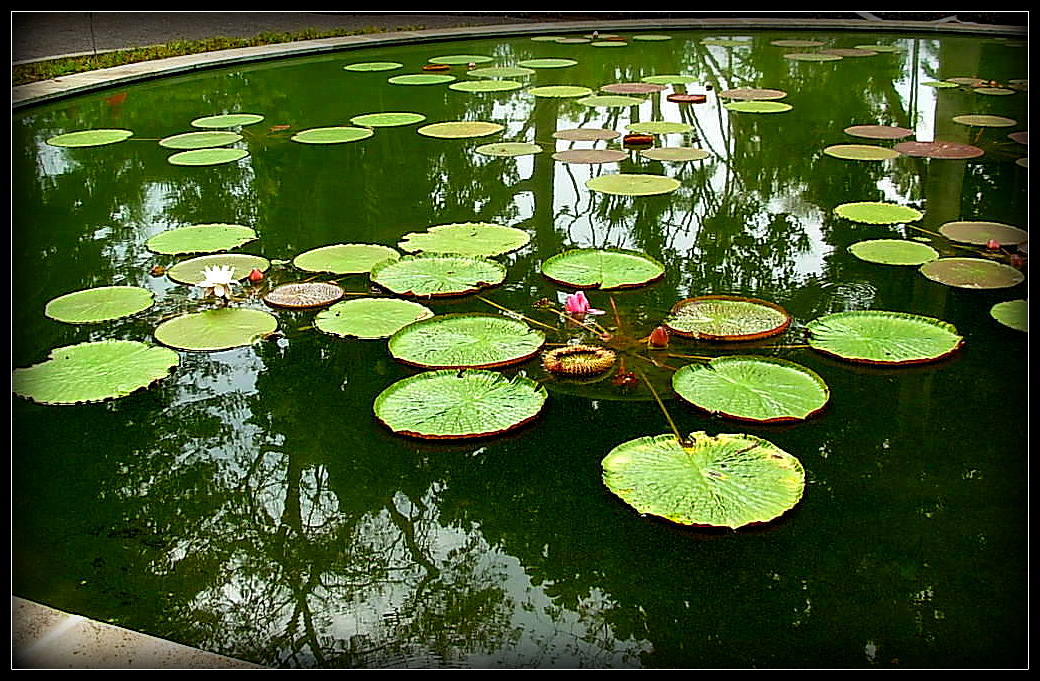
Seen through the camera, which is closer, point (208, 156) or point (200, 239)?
point (200, 239)

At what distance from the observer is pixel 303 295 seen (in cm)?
262

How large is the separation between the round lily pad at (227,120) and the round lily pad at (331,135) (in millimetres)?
451

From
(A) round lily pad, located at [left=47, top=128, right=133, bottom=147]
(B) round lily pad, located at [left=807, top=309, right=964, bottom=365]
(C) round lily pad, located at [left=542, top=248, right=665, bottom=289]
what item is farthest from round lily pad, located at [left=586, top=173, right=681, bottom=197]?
(A) round lily pad, located at [left=47, top=128, right=133, bottom=147]

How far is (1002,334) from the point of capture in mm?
2363

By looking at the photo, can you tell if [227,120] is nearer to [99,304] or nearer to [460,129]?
[460,129]

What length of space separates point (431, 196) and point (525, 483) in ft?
6.73

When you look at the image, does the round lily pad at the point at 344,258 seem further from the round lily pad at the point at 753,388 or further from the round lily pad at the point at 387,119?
the round lily pad at the point at 387,119

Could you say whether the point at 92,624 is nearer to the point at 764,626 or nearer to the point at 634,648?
the point at 634,648

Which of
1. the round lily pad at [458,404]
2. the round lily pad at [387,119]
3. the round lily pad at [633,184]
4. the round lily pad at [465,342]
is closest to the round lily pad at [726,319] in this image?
the round lily pad at [465,342]

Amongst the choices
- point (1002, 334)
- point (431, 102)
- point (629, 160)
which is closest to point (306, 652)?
point (1002, 334)

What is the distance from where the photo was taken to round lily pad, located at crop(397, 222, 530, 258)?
2.96m

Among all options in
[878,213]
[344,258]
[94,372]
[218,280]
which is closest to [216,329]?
[218,280]

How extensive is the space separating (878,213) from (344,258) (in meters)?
1.90

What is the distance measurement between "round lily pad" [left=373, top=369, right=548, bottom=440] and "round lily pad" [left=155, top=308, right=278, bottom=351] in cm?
53
